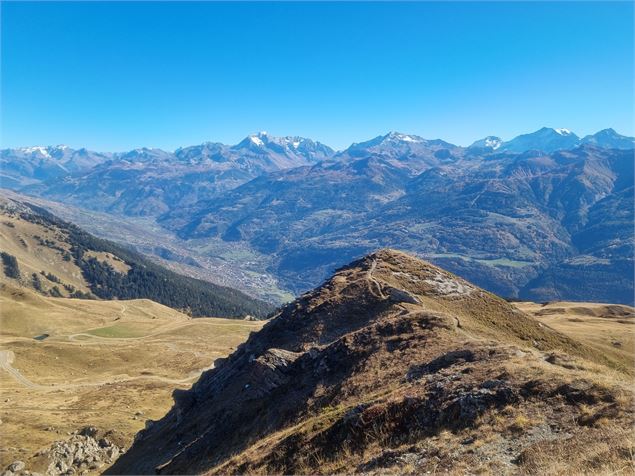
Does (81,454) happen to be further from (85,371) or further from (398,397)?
(85,371)

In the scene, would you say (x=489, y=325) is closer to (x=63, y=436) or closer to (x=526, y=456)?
(x=526, y=456)

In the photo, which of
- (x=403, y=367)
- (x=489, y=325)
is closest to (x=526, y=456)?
(x=403, y=367)

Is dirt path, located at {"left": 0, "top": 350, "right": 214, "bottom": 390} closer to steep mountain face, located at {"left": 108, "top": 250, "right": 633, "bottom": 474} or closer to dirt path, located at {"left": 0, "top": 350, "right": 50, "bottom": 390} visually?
dirt path, located at {"left": 0, "top": 350, "right": 50, "bottom": 390}

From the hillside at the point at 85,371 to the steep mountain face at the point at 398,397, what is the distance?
834 inches

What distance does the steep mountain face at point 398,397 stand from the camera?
18969 millimetres

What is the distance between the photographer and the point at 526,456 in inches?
690

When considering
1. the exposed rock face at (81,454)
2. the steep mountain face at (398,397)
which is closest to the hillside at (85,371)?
the exposed rock face at (81,454)

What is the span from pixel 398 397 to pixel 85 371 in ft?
372

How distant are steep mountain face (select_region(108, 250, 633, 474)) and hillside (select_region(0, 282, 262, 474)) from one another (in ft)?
69.5

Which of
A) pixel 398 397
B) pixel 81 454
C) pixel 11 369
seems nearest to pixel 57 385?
pixel 11 369

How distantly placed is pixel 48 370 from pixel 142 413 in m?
46.5

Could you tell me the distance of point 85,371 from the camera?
366 feet

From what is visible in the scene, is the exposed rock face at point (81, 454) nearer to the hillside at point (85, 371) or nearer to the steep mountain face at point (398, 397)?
the hillside at point (85, 371)

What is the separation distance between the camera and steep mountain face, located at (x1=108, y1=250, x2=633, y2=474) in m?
19.0
